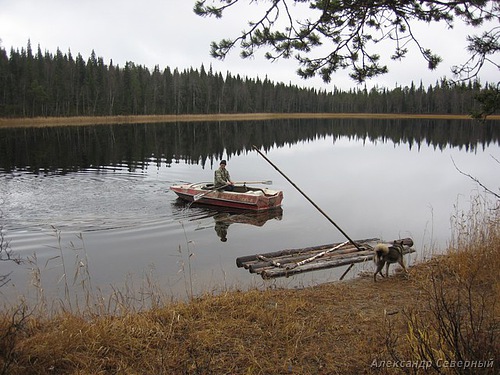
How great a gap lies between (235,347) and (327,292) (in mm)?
2632

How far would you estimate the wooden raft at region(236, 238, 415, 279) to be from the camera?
326 inches

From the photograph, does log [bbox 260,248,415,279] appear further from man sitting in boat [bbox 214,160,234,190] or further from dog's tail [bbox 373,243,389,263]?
man sitting in boat [bbox 214,160,234,190]

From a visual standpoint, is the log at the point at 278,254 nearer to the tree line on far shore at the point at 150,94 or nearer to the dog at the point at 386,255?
the dog at the point at 386,255

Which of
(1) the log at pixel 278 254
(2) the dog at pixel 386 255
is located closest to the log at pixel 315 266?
(1) the log at pixel 278 254

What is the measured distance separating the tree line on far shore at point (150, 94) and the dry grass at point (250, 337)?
4142 centimetres

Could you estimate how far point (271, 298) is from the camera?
6.29 meters

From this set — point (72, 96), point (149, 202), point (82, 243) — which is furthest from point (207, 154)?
point (72, 96)

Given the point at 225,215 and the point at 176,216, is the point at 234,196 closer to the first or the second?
the point at 225,215

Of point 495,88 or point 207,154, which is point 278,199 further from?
point 207,154

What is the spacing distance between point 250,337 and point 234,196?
10752mm

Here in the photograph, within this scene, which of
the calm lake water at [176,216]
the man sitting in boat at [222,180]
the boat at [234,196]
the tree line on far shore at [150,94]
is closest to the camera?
the calm lake water at [176,216]

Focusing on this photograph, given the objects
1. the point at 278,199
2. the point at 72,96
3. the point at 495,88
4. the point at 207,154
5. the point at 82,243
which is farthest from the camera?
the point at 72,96

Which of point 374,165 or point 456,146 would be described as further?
point 456,146

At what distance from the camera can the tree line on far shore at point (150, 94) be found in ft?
238
